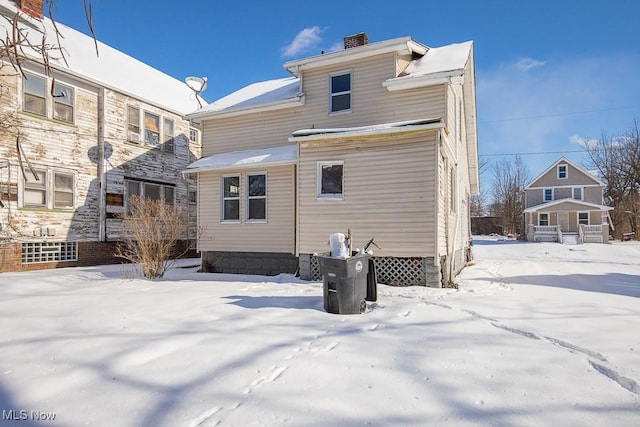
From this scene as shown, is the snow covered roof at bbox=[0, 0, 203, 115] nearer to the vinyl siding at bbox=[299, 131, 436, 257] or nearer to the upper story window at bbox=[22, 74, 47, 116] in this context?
the upper story window at bbox=[22, 74, 47, 116]

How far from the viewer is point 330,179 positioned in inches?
391

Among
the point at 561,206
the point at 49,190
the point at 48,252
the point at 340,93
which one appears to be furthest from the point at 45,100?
the point at 561,206

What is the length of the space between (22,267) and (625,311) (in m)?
16.3

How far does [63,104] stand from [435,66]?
515 inches

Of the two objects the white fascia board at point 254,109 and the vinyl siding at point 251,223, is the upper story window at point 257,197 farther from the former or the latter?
the white fascia board at point 254,109

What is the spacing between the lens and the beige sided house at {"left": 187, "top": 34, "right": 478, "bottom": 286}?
895cm

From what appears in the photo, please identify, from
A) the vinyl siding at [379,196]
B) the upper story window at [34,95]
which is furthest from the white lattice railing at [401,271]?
the upper story window at [34,95]

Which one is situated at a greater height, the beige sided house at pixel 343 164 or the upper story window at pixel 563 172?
the upper story window at pixel 563 172

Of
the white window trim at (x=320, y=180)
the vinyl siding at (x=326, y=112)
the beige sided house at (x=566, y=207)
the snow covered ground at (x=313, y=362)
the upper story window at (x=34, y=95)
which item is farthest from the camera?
the beige sided house at (x=566, y=207)

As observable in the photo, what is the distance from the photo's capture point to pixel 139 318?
17.6 feet

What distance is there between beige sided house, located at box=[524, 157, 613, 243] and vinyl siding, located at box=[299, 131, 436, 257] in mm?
25451

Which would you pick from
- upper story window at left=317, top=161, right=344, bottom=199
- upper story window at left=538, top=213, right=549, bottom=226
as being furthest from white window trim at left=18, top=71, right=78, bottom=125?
upper story window at left=538, top=213, right=549, bottom=226

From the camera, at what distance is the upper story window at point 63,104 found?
1337cm

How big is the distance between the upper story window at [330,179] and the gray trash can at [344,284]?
3.98 m
